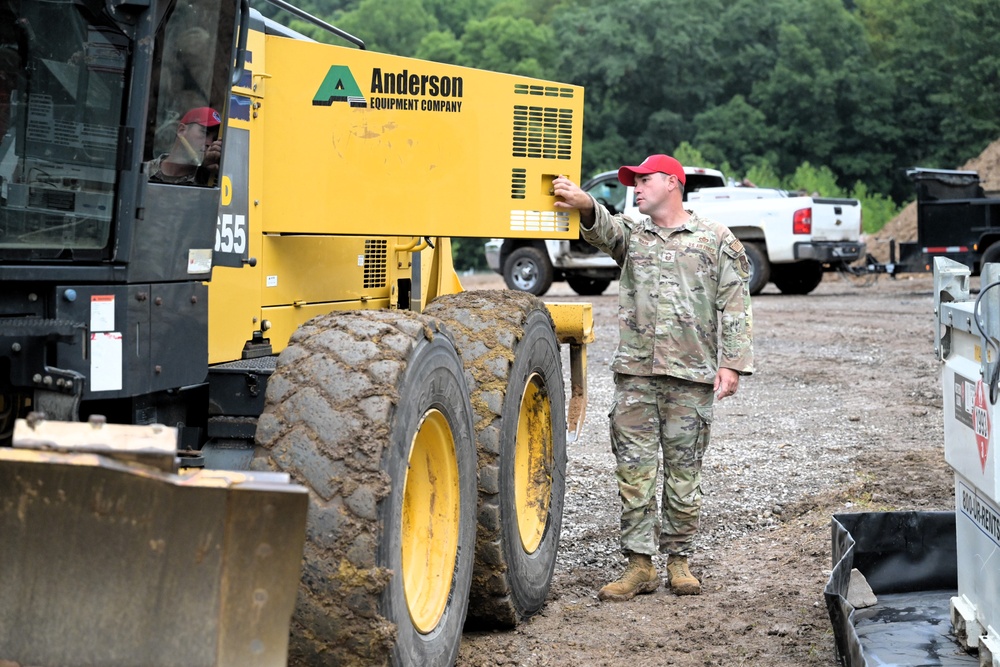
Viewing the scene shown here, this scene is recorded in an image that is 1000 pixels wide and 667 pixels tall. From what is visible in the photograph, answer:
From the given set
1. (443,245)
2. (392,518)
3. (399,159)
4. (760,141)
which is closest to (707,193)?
(443,245)

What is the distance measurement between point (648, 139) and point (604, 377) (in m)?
44.9

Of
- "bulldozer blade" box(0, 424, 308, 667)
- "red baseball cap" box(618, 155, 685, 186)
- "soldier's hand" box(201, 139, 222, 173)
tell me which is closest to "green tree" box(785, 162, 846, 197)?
"red baseball cap" box(618, 155, 685, 186)

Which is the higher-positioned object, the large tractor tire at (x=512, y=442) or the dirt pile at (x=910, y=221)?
the dirt pile at (x=910, y=221)

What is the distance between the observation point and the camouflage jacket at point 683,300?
5.75 metres

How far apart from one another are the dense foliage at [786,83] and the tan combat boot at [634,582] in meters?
42.8

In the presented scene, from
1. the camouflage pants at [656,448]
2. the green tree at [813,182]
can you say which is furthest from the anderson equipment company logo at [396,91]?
the green tree at [813,182]

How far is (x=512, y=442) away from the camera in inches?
197

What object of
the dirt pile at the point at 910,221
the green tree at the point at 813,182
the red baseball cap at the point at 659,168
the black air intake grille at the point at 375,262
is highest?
the green tree at the point at 813,182

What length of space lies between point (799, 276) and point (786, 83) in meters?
35.1

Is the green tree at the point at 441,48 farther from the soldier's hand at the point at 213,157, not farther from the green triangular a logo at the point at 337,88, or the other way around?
the soldier's hand at the point at 213,157

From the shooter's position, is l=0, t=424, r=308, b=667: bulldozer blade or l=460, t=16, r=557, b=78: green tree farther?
l=460, t=16, r=557, b=78: green tree

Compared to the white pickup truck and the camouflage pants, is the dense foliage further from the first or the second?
the camouflage pants

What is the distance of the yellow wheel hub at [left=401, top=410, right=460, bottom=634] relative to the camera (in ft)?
13.5

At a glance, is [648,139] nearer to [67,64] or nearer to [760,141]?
[760,141]
